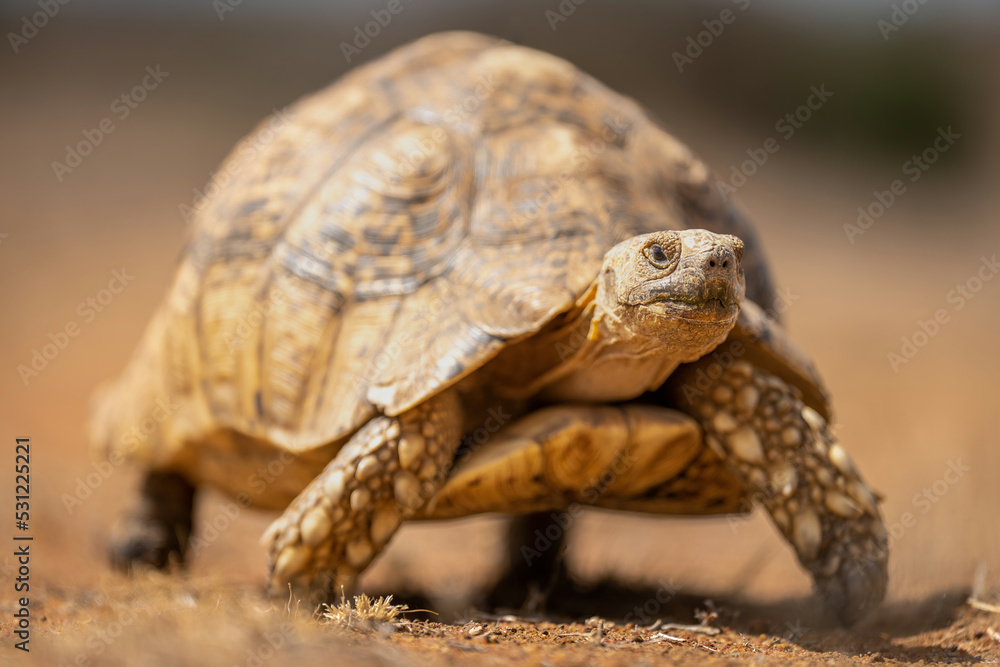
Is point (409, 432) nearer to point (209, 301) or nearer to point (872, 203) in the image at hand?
point (209, 301)

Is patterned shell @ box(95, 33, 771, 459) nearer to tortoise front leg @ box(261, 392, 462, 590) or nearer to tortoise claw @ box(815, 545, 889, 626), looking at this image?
tortoise front leg @ box(261, 392, 462, 590)

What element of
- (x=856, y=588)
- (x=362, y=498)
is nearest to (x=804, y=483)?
(x=856, y=588)

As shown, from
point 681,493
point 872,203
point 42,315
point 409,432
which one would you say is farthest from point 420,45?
point 872,203

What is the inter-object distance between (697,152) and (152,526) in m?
18.8

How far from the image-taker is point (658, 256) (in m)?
2.98

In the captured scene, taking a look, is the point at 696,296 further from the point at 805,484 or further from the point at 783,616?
the point at 783,616

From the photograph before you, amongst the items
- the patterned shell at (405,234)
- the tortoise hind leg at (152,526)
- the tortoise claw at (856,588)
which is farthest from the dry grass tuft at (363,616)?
the tortoise hind leg at (152,526)

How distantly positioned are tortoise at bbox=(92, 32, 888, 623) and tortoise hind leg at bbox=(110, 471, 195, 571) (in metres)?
0.67

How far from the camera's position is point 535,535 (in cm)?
518

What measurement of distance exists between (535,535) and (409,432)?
2113mm

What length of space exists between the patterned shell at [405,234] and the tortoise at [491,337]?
0.4 inches

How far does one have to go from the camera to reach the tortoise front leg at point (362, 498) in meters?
3.27

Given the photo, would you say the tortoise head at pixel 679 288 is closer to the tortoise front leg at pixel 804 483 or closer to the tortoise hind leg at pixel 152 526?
the tortoise front leg at pixel 804 483

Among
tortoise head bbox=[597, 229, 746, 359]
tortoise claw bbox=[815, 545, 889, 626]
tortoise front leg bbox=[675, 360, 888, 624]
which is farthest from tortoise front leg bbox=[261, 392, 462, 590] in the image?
tortoise claw bbox=[815, 545, 889, 626]
